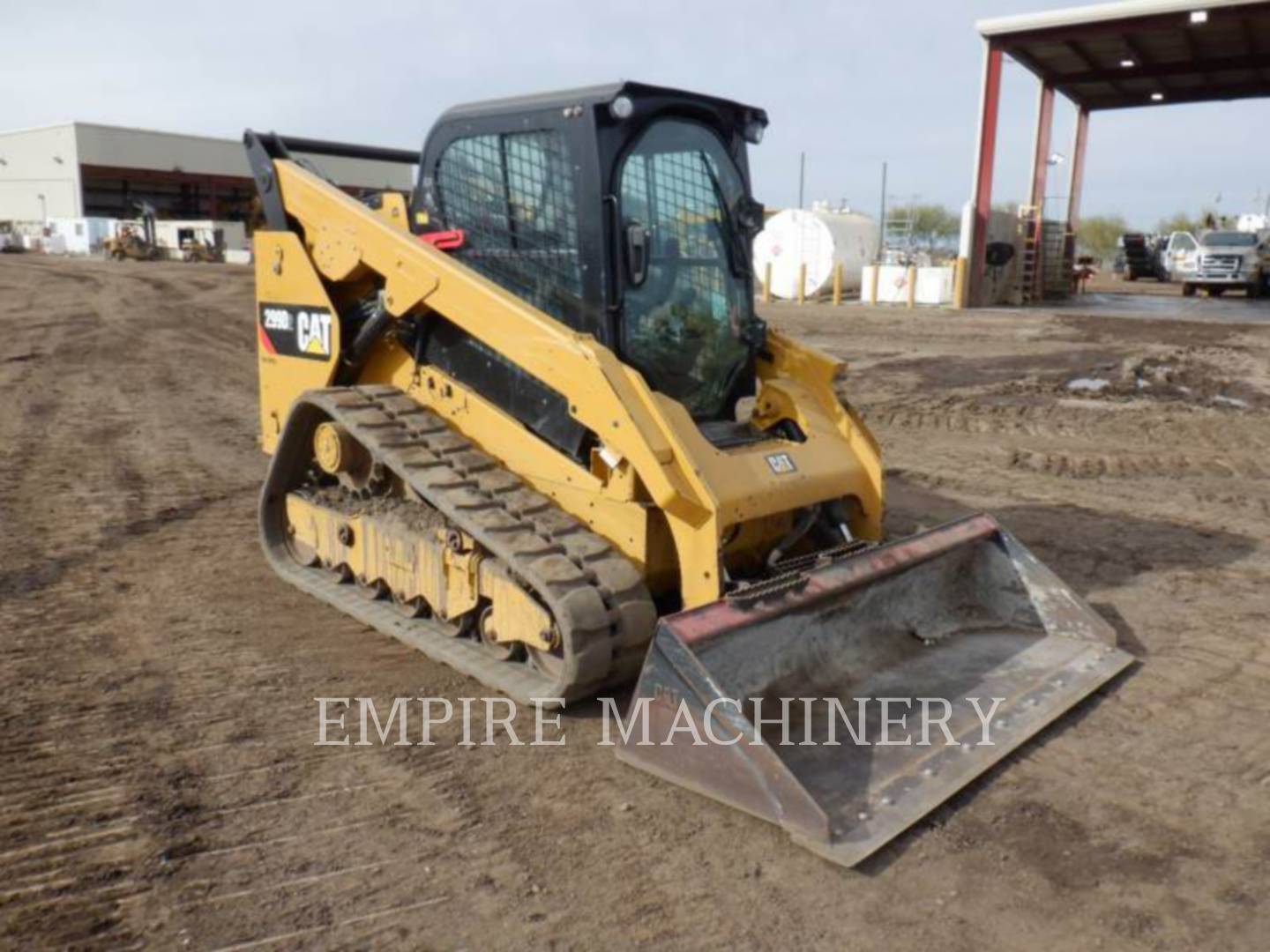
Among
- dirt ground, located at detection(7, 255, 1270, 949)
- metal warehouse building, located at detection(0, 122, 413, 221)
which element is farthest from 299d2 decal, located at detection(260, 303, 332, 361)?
metal warehouse building, located at detection(0, 122, 413, 221)

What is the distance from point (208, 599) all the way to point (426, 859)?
8.67ft

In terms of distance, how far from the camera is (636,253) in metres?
4.30

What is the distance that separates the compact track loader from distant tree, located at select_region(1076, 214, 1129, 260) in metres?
65.0

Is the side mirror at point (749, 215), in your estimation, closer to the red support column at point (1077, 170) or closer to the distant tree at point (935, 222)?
the red support column at point (1077, 170)

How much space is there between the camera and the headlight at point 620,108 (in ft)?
13.4

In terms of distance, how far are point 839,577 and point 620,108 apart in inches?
79.4

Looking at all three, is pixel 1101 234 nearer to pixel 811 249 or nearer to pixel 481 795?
pixel 811 249

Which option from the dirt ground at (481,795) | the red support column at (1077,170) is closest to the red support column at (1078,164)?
the red support column at (1077,170)

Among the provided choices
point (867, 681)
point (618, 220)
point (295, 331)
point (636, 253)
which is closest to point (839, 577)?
point (867, 681)

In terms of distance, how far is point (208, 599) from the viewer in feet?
17.0

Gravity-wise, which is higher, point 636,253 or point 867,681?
point 636,253

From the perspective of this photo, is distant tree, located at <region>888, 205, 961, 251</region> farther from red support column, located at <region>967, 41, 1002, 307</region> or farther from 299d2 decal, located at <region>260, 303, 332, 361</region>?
299d2 decal, located at <region>260, 303, 332, 361</region>

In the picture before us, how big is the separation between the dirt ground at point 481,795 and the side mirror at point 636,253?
180 cm

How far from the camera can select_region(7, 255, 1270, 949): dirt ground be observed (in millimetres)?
2822
